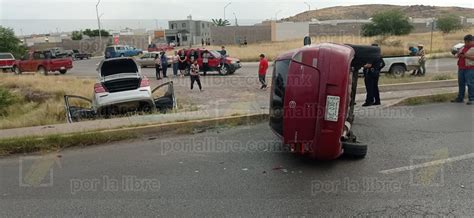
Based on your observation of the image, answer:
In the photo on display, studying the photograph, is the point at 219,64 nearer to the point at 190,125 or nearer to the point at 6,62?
the point at 190,125

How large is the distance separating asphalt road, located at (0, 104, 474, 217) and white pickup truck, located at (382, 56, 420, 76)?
11405 mm

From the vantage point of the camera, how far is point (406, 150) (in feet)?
19.7

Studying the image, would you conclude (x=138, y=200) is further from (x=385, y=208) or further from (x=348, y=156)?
(x=348, y=156)

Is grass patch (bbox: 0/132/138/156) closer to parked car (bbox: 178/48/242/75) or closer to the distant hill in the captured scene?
parked car (bbox: 178/48/242/75)

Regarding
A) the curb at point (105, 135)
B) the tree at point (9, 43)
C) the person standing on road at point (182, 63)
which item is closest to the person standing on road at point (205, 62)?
the person standing on road at point (182, 63)

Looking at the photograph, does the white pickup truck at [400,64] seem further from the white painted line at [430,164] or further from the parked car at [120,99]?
the white painted line at [430,164]

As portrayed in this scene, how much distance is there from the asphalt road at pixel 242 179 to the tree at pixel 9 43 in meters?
51.4

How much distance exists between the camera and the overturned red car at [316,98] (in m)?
4.65

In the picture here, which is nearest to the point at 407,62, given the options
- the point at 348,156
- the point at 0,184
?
the point at 348,156

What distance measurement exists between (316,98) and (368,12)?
177m

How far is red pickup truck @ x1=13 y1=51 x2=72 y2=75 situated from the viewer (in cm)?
2909

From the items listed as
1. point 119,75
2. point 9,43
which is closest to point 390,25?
point 9,43

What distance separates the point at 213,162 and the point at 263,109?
3.92 meters

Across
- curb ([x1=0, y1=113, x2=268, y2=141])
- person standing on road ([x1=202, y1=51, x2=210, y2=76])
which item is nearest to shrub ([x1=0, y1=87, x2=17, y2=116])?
curb ([x1=0, y1=113, x2=268, y2=141])
